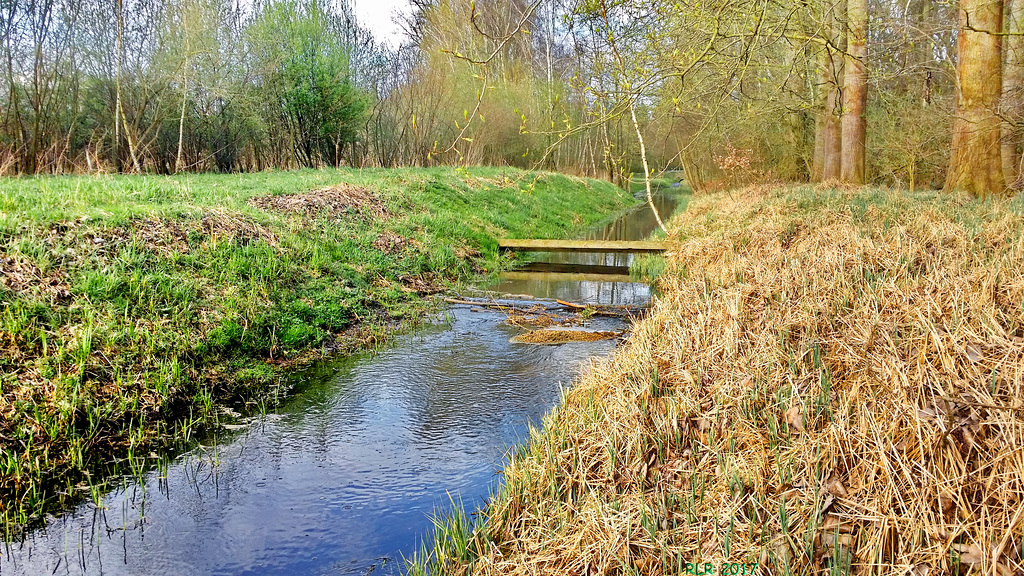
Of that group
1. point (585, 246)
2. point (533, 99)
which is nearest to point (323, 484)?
point (585, 246)

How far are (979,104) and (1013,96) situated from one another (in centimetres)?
172

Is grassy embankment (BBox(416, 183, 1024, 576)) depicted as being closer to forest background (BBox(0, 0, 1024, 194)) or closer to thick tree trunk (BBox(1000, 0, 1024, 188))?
forest background (BBox(0, 0, 1024, 194))

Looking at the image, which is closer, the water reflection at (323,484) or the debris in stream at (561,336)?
the water reflection at (323,484)

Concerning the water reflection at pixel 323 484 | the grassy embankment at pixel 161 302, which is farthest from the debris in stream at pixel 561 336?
the grassy embankment at pixel 161 302

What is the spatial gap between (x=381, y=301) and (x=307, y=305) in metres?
1.32

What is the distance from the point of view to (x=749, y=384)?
12.2 feet

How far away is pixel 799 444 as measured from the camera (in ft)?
10.3

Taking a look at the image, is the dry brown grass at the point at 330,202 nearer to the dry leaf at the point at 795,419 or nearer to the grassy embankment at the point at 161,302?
the grassy embankment at the point at 161,302

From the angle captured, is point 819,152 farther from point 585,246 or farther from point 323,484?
point 323,484

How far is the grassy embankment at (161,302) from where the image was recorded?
4.51 meters

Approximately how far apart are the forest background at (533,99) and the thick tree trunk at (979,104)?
A: 27mm

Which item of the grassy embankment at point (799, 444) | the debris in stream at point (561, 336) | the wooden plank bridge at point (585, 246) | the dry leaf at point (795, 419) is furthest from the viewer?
Result: the wooden plank bridge at point (585, 246)

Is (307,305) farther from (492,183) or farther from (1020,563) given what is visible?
(492,183)

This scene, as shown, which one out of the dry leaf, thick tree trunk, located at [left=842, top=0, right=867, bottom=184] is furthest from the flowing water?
thick tree trunk, located at [left=842, top=0, right=867, bottom=184]
